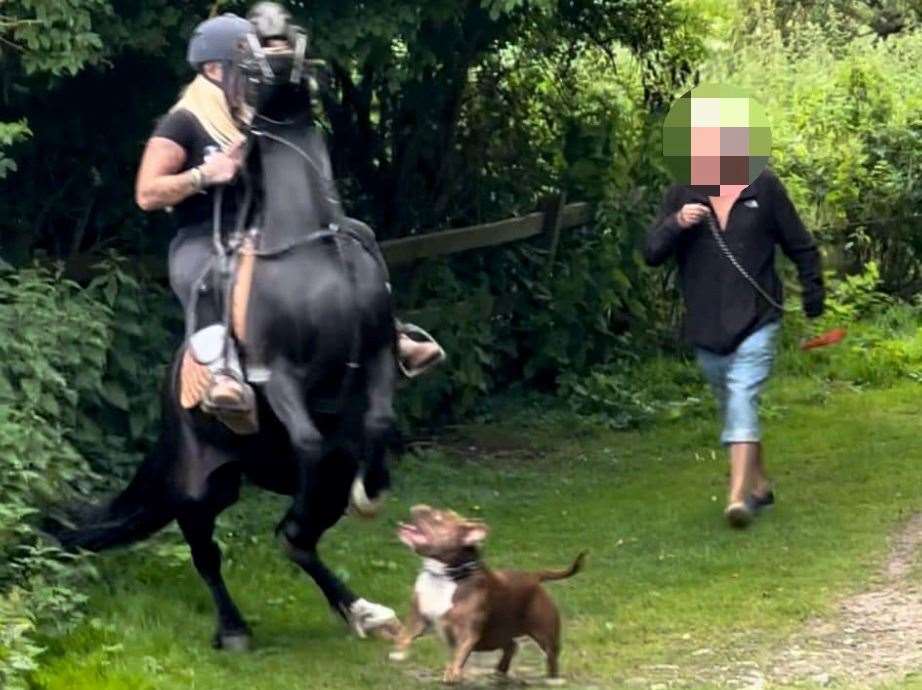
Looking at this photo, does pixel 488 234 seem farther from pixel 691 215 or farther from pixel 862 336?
pixel 691 215

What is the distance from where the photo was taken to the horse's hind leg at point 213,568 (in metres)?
7.39

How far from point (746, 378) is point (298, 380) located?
295 cm

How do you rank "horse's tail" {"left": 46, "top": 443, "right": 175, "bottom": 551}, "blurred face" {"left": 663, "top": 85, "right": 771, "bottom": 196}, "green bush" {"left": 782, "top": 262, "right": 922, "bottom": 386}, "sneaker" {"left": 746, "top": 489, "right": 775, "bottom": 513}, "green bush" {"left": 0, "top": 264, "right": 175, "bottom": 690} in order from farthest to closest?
"green bush" {"left": 782, "top": 262, "right": 922, "bottom": 386} → "sneaker" {"left": 746, "top": 489, "right": 775, "bottom": 513} → "blurred face" {"left": 663, "top": 85, "right": 771, "bottom": 196} → "horse's tail" {"left": 46, "top": 443, "right": 175, "bottom": 551} → "green bush" {"left": 0, "top": 264, "right": 175, "bottom": 690}

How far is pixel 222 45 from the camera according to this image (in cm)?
744

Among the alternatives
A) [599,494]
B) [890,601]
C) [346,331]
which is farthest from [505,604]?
[599,494]

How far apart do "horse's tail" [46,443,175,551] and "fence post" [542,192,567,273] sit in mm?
6162

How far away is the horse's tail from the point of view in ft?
25.0

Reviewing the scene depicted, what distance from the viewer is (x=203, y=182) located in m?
7.19

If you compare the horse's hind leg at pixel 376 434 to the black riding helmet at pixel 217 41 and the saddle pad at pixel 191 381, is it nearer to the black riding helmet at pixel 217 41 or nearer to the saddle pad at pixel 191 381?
the saddle pad at pixel 191 381

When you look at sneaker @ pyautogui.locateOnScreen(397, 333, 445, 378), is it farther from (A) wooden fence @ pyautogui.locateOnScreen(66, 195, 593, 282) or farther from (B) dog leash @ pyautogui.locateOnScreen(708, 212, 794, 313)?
(A) wooden fence @ pyautogui.locateOnScreen(66, 195, 593, 282)

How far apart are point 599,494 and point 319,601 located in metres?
2.67

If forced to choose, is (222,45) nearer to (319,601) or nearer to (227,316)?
(227,316)

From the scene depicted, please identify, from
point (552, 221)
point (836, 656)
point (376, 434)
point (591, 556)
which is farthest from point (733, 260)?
point (552, 221)

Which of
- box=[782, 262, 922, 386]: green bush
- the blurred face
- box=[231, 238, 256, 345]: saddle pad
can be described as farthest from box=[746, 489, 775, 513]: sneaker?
box=[782, 262, 922, 386]: green bush
